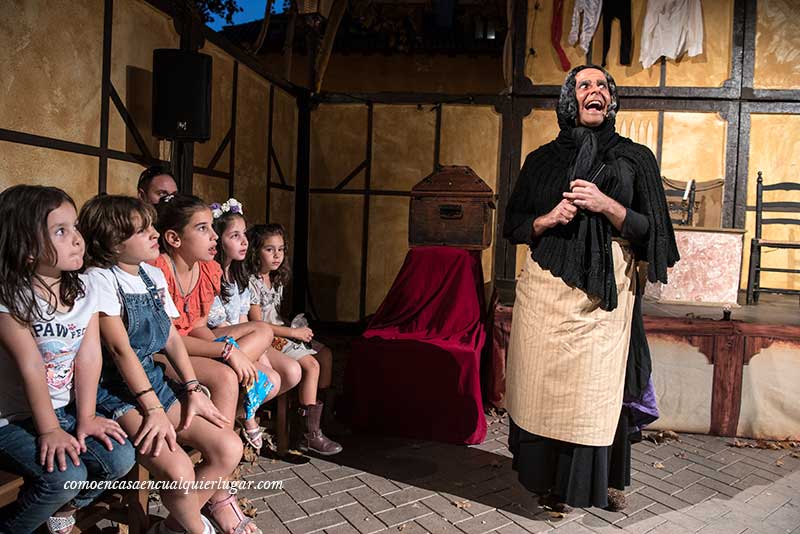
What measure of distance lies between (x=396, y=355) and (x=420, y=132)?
14.5 ft

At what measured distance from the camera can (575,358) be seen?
2.76 meters

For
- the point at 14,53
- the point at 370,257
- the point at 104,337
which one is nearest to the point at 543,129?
the point at 370,257

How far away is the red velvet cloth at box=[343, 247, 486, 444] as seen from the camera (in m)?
4.09

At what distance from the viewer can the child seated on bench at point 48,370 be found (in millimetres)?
1932

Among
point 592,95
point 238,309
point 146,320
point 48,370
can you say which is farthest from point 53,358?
point 592,95

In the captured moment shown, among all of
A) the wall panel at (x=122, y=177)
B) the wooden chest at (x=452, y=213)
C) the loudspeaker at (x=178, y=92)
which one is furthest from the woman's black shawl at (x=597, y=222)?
the wall panel at (x=122, y=177)

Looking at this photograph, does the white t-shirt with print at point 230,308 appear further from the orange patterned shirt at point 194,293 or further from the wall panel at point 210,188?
the wall panel at point 210,188

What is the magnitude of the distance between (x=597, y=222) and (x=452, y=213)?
2.13 metres

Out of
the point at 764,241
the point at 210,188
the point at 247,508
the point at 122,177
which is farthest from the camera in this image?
the point at 764,241

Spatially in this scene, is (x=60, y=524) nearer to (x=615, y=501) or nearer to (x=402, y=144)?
(x=615, y=501)

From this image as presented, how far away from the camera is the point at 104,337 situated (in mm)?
2227

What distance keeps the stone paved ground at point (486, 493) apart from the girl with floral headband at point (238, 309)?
446 millimetres

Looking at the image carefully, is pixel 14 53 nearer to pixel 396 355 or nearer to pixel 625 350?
pixel 396 355

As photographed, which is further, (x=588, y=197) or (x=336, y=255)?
(x=336, y=255)
